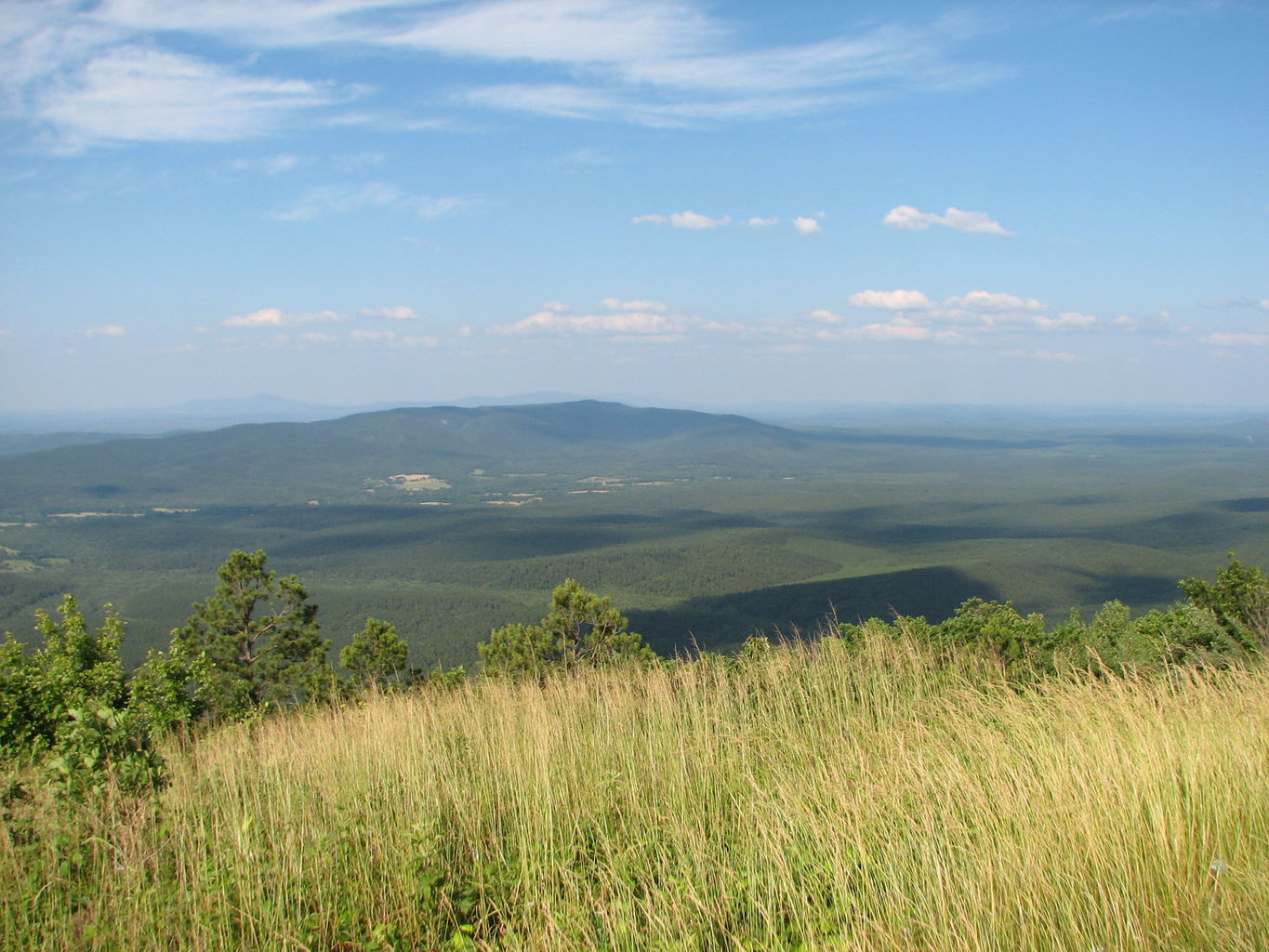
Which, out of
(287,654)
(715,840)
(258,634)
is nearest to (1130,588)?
(287,654)

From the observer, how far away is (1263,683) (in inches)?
193

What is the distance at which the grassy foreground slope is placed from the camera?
2818 mm

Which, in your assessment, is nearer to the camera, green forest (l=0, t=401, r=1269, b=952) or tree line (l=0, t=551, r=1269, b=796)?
green forest (l=0, t=401, r=1269, b=952)

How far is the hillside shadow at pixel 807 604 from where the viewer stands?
213ft

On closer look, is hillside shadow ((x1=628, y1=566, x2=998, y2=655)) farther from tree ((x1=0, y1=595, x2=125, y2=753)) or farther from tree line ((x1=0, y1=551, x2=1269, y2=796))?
tree ((x1=0, y1=595, x2=125, y2=753))

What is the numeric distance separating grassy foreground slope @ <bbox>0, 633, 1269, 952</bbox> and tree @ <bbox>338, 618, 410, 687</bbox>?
13.2 metres

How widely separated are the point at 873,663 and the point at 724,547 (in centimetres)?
11012

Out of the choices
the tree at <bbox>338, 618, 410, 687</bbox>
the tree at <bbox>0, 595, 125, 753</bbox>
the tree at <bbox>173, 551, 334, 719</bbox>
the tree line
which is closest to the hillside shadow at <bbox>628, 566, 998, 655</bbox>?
the tree at <bbox>173, 551, 334, 719</bbox>

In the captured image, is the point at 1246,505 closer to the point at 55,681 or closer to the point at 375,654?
the point at 375,654

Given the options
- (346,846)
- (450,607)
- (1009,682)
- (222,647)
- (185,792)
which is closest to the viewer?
(346,846)

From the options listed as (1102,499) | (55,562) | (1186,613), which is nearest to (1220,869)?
(1186,613)

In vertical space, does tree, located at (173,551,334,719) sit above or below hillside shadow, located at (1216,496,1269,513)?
above

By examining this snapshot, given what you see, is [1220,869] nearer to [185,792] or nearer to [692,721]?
[692,721]

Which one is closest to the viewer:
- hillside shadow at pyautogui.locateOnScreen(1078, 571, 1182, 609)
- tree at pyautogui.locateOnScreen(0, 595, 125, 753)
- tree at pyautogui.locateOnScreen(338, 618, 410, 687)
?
tree at pyautogui.locateOnScreen(0, 595, 125, 753)
